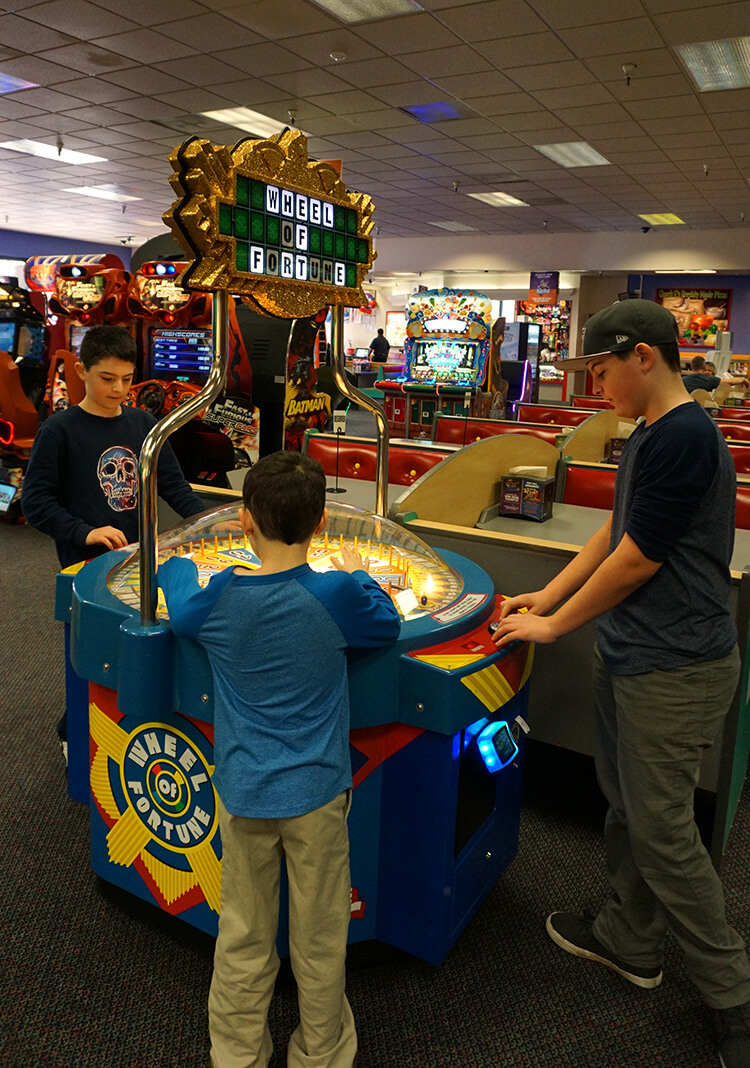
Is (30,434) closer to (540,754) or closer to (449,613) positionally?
(540,754)

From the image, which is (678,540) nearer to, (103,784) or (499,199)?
(103,784)

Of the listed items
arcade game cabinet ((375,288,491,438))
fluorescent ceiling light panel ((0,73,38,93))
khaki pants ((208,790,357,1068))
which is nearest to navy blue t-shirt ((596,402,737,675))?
khaki pants ((208,790,357,1068))

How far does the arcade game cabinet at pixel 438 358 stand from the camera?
33.7ft

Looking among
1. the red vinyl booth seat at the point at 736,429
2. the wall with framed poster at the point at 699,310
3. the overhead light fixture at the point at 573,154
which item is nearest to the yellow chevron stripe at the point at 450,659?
the red vinyl booth seat at the point at 736,429

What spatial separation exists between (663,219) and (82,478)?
12468 millimetres

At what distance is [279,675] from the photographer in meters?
1.45

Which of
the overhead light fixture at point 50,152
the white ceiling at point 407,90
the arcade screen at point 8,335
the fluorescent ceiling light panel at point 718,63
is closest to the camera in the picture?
the white ceiling at point 407,90

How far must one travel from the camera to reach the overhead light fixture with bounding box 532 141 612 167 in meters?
8.42

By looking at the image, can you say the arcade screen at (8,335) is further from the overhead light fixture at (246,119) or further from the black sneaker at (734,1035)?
the black sneaker at (734,1035)

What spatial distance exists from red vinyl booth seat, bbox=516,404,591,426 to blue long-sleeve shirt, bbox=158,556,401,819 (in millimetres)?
5892

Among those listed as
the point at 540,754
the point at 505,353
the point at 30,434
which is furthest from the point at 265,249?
the point at 505,353

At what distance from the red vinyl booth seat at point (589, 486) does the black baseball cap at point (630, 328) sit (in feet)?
7.47

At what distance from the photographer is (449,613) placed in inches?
75.4

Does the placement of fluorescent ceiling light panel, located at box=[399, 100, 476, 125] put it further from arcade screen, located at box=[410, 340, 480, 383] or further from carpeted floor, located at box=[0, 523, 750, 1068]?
carpeted floor, located at box=[0, 523, 750, 1068]
